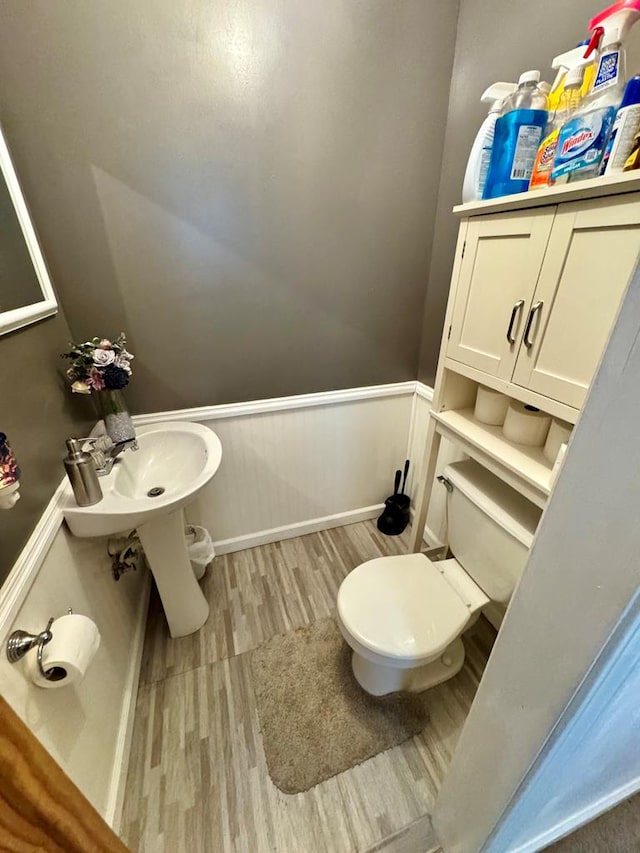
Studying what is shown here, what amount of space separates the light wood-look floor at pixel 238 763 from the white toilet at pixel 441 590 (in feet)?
0.60

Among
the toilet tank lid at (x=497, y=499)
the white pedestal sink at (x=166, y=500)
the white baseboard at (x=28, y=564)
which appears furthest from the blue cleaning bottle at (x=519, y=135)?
the white baseboard at (x=28, y=564)

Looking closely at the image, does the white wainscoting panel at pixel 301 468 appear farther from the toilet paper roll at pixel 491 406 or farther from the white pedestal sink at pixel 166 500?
the toilet paper roll at pixel 491 406

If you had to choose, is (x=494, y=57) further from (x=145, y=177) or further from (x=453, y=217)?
(x=145, y=177)

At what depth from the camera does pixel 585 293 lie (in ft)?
2.43

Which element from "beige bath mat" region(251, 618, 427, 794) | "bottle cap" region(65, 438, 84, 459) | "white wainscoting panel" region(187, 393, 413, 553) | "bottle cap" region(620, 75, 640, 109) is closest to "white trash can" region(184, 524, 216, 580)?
"white wainscoting panel" region(187, 393, 413, 553)

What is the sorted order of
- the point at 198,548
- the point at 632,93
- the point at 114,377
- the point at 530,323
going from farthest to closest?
the point at 198,548, the point at 114,377, the point at 530,323, the point at 632,93

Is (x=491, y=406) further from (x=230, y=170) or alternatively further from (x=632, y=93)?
(x=230, y=170)

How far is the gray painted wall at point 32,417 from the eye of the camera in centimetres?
73

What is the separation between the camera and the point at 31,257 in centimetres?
99

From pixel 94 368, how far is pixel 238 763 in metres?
1.33

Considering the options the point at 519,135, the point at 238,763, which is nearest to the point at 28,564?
the point at 238,763

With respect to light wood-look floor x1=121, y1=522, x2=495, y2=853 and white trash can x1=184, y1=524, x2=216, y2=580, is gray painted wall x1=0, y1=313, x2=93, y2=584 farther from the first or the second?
light wood-look floor x1=121, y1=522, x2=495, y2=853

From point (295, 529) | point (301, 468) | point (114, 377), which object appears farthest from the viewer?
point (295, 529)

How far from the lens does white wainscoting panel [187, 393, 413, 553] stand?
5.26ft
